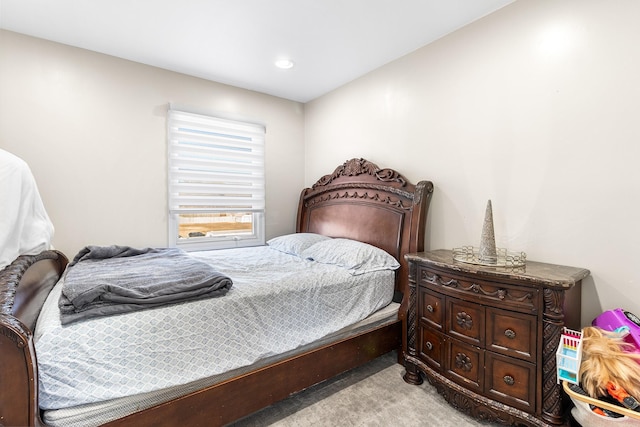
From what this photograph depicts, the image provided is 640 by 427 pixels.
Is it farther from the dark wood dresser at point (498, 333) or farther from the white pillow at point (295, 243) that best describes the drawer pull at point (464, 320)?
the white pillow at point (295, 243)

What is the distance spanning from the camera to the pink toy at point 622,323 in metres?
1.30

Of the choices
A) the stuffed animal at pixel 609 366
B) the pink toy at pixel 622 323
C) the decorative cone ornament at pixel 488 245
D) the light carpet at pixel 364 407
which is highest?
the decorative cone ornament at pixel 488 245

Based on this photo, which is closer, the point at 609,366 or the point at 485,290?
the point at 609,366

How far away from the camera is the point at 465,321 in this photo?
5.45 feet

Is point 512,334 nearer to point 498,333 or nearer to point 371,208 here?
point 498,333

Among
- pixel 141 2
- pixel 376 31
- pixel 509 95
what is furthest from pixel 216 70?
pixel 509 95

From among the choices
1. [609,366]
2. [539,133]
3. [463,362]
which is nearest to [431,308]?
[463,362]

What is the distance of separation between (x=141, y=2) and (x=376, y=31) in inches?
64.1

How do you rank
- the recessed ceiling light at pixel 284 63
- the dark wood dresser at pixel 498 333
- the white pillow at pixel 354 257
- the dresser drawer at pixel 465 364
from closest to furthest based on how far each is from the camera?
the dark wood dresser at pixel 498 333 → the dresser drawer at pixel 465 364 → the white pillow at pixel 354 257 → the recessed ceiling light at pixel 284 63

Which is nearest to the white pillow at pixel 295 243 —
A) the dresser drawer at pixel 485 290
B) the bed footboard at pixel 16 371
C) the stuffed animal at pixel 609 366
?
the dresser drawer at pixel 485 290

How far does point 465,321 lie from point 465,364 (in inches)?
9.5

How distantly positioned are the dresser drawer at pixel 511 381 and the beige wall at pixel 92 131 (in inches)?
113

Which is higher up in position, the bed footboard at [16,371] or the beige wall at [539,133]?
the beige wall at [539,133]

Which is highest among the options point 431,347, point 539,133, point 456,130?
point 456,130
